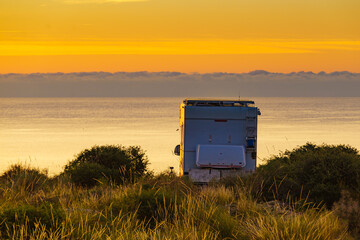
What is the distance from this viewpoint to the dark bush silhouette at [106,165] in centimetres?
1770

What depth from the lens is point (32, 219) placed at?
29.9 feet

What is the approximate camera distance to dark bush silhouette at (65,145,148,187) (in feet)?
58.1

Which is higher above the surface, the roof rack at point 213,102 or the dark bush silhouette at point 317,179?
the roof rack at point 213,102

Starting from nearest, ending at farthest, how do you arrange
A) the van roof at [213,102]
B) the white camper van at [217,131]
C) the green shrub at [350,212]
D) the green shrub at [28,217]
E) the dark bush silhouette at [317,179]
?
1. the green shrub at [28,217]
2. the green shrub at [350,212]
3. the dark bush silhouette at [317,179]
4. the white camper van at [217,131]
5. the van roof at [213,102]

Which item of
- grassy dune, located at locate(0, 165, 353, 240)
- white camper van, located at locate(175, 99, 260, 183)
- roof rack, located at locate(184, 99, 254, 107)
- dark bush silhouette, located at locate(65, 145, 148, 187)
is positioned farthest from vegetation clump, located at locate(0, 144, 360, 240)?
roof rack, located at locate(184, 99, 254, 107)

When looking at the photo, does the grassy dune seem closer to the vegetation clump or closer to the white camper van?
the vegetation clump

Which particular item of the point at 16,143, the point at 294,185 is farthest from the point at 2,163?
the point at 294,185

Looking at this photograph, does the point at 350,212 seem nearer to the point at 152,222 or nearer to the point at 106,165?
the point at 152,222

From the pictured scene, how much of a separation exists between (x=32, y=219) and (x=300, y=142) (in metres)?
47.9

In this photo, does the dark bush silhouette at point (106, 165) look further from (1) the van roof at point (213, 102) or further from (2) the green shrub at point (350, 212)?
(2) the green shrub at point (350, 212)

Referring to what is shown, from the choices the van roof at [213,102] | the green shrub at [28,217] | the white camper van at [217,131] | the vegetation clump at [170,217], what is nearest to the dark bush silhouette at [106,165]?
the white camper van at [217,131]

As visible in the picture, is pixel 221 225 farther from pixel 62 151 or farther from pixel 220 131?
pixel 62 151

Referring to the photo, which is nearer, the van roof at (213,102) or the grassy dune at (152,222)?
the grassy dune at (152,222)

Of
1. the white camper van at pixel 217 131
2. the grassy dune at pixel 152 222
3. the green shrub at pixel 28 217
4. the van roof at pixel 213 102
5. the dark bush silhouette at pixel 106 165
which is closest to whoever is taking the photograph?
the grassy dune at pixel 152 222
